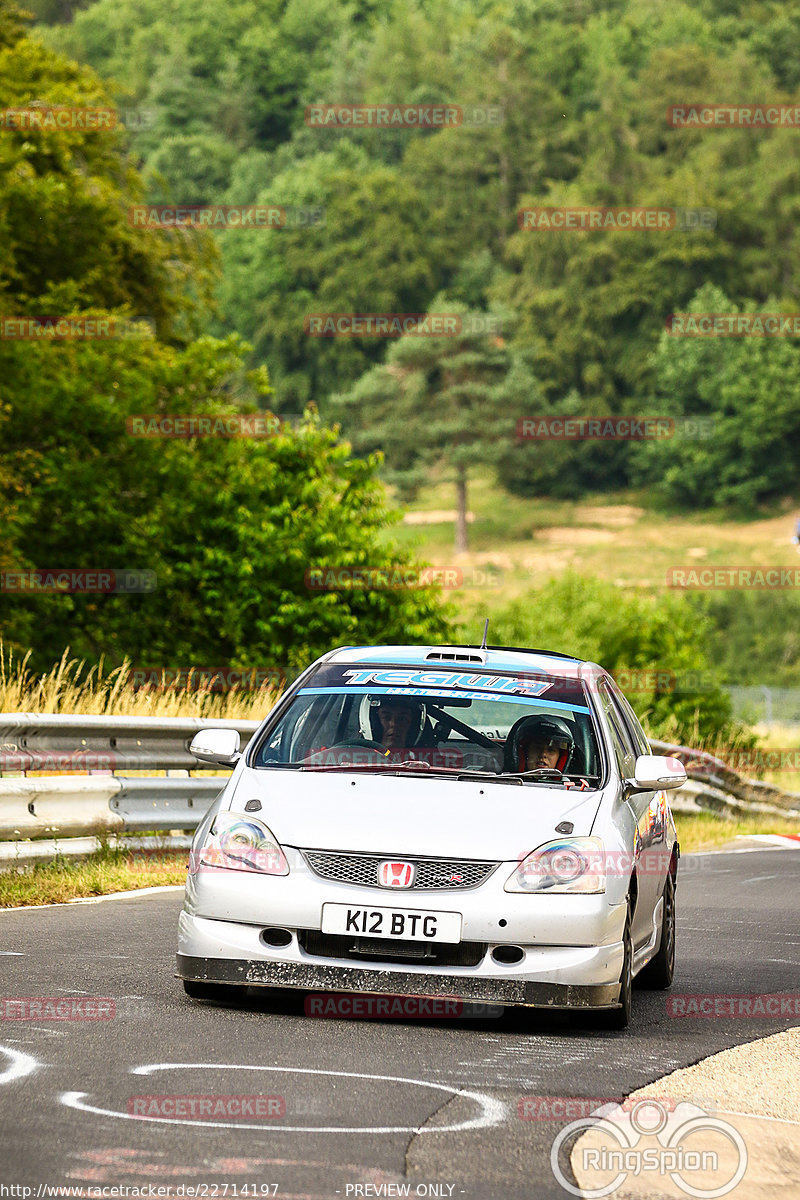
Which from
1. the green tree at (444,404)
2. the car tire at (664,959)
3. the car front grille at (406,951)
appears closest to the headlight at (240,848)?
the car front grille at (406,951)

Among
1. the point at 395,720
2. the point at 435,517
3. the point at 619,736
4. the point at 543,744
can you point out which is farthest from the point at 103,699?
the point at 435,517

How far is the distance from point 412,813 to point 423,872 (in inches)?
10.8

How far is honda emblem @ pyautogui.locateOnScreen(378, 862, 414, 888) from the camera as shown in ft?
22.8

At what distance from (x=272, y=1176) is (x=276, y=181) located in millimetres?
148272

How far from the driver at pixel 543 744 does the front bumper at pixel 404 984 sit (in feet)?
4.04

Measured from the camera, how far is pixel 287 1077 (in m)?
5.81

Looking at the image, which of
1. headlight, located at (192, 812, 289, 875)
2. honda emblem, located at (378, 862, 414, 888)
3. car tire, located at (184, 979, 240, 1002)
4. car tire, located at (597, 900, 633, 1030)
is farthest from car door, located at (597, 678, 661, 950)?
car tire, located at (184, 979, 240, 1002)

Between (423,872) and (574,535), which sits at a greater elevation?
(423,872)

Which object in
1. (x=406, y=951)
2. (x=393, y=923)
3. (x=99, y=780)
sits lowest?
(x=99, y=780)

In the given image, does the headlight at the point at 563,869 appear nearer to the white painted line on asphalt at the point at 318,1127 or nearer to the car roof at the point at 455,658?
the white painted line on asphalt at the point at 318,1127

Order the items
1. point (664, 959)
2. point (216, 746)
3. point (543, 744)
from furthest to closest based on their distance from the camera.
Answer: point (664, 959)
point (543, 744)
point (216, 746)

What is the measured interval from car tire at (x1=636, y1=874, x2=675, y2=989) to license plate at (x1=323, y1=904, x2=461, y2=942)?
7.03 feet

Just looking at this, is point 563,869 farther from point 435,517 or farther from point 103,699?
point 435,517

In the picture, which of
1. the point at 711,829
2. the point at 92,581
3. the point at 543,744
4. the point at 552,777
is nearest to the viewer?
the point at 552,777
